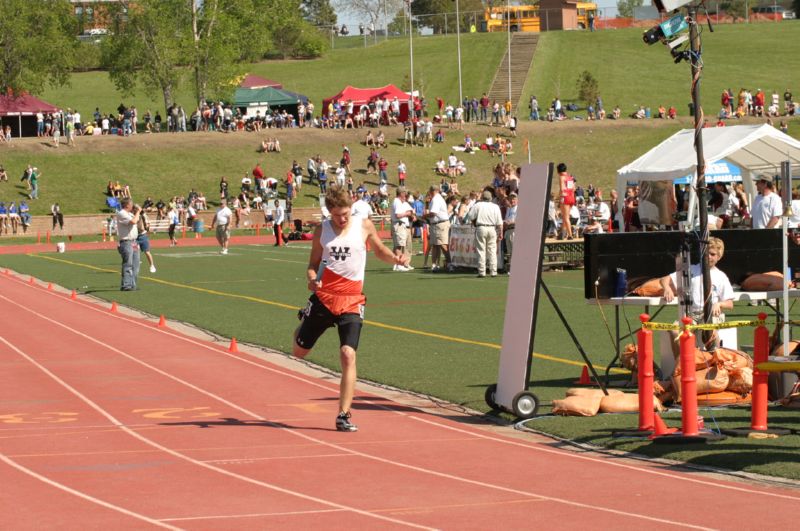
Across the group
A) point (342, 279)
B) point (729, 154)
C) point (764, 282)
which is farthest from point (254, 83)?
point (342, 279)

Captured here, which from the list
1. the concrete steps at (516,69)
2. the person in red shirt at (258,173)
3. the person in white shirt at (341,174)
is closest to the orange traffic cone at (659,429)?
the person in white shirt at (341,174)

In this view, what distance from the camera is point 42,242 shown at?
2260 inches

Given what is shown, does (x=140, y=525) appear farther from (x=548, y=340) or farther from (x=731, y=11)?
(x=731, y=11)

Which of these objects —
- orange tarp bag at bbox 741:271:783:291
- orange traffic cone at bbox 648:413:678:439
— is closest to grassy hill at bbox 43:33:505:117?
orange tarp bag at bbox 741:271:783:291

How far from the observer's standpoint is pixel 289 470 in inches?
380

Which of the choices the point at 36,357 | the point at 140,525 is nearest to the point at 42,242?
the point at 36,357

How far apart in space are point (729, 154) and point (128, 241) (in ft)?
43.2

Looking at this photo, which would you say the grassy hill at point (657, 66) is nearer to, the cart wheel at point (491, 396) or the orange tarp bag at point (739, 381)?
the orange tarp bag at point (739, 381)

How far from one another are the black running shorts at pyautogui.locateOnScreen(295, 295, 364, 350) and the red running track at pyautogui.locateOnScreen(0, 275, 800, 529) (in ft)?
2.46

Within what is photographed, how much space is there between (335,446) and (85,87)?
94.8 m

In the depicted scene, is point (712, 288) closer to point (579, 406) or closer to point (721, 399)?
point (721, 399)

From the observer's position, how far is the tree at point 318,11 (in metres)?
150

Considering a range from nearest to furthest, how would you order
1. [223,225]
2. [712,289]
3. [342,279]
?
[342,279], [712,289], [223,225]

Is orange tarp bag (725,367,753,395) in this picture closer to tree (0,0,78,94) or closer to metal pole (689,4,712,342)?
metal pole (689,4,712,342)
